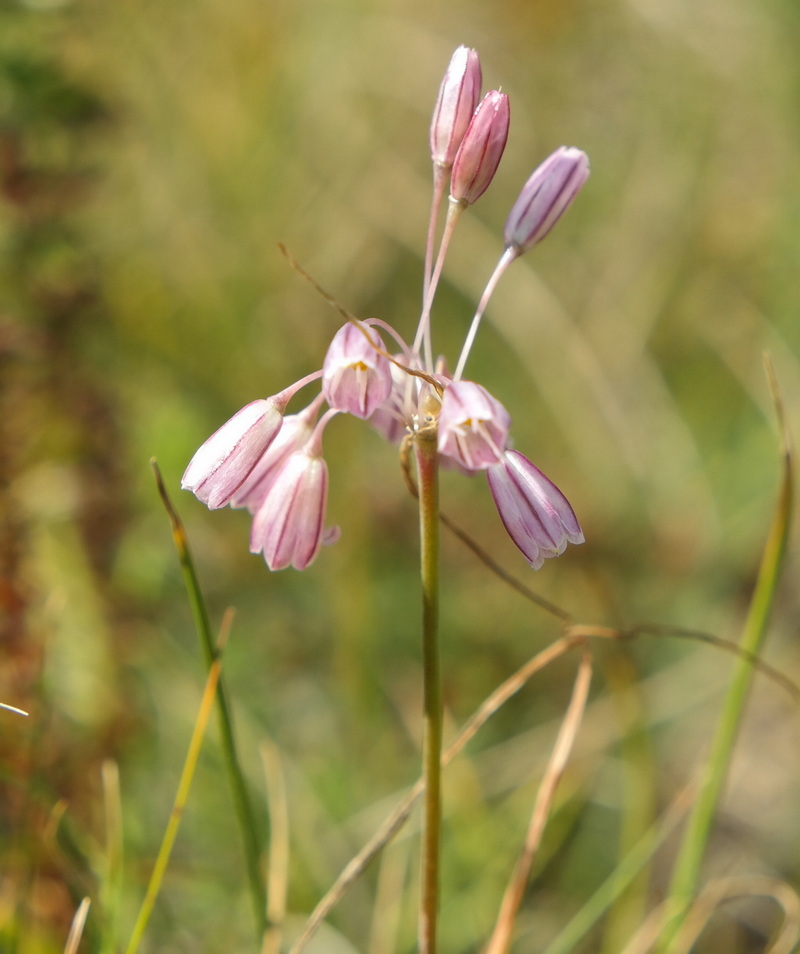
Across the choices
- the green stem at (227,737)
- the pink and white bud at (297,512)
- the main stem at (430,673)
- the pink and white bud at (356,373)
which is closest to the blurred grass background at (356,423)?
the green stem at (227,737)

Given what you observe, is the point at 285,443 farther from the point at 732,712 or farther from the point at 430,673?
the point at 732,712

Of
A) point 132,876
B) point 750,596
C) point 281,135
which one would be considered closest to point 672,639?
point 750,596

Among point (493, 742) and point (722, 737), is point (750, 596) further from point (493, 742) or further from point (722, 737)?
point (722, 737)

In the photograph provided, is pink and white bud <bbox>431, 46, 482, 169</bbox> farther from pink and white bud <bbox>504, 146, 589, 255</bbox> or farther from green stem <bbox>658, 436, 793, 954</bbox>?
green stem <bbox>658, 436, 793, 954</bbox>

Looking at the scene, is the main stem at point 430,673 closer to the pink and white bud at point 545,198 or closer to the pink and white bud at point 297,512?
the pink and white bud at point 297,512

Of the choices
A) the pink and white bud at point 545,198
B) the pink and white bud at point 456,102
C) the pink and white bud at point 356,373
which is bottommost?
the pink and white bud at point 356,373

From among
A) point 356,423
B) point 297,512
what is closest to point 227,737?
point 297,512
